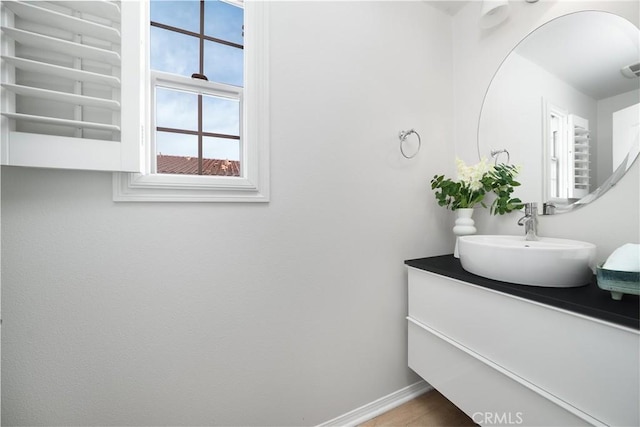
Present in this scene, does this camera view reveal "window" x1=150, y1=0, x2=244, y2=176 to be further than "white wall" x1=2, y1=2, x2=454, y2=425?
Yes

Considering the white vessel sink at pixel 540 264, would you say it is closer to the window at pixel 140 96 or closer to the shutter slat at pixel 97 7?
the window at pixel 140 96

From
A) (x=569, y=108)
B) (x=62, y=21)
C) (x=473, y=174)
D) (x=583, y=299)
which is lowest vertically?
(x=583, y=299)

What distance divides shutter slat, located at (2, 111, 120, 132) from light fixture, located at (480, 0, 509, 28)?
1.84m

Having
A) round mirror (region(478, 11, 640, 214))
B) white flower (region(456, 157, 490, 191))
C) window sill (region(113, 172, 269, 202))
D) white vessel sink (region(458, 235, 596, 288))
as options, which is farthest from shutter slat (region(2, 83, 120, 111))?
round mirror (region(478, 11, 640, 214))

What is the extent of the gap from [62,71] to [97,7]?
0.82ft

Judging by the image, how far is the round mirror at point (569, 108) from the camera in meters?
1.01

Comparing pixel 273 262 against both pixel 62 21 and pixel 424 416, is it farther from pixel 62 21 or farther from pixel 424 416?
pixel 424 416

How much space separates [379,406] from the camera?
1.37 meters

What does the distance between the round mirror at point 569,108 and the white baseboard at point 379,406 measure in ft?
4.14

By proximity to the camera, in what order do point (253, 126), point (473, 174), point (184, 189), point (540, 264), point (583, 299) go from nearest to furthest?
point (583, 299) < point (540, 264) < point (184, 189) < point (253, 126) < point (473, 174)

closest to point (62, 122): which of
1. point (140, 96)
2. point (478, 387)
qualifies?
point (140, 96)

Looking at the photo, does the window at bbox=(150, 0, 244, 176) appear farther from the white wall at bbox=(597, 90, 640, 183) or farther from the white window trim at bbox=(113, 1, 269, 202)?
the white wall at bbox=(597, 90, 640, 183)

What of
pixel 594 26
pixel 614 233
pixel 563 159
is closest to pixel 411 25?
pixel 594 26

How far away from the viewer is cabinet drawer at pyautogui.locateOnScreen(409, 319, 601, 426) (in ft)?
2.63
